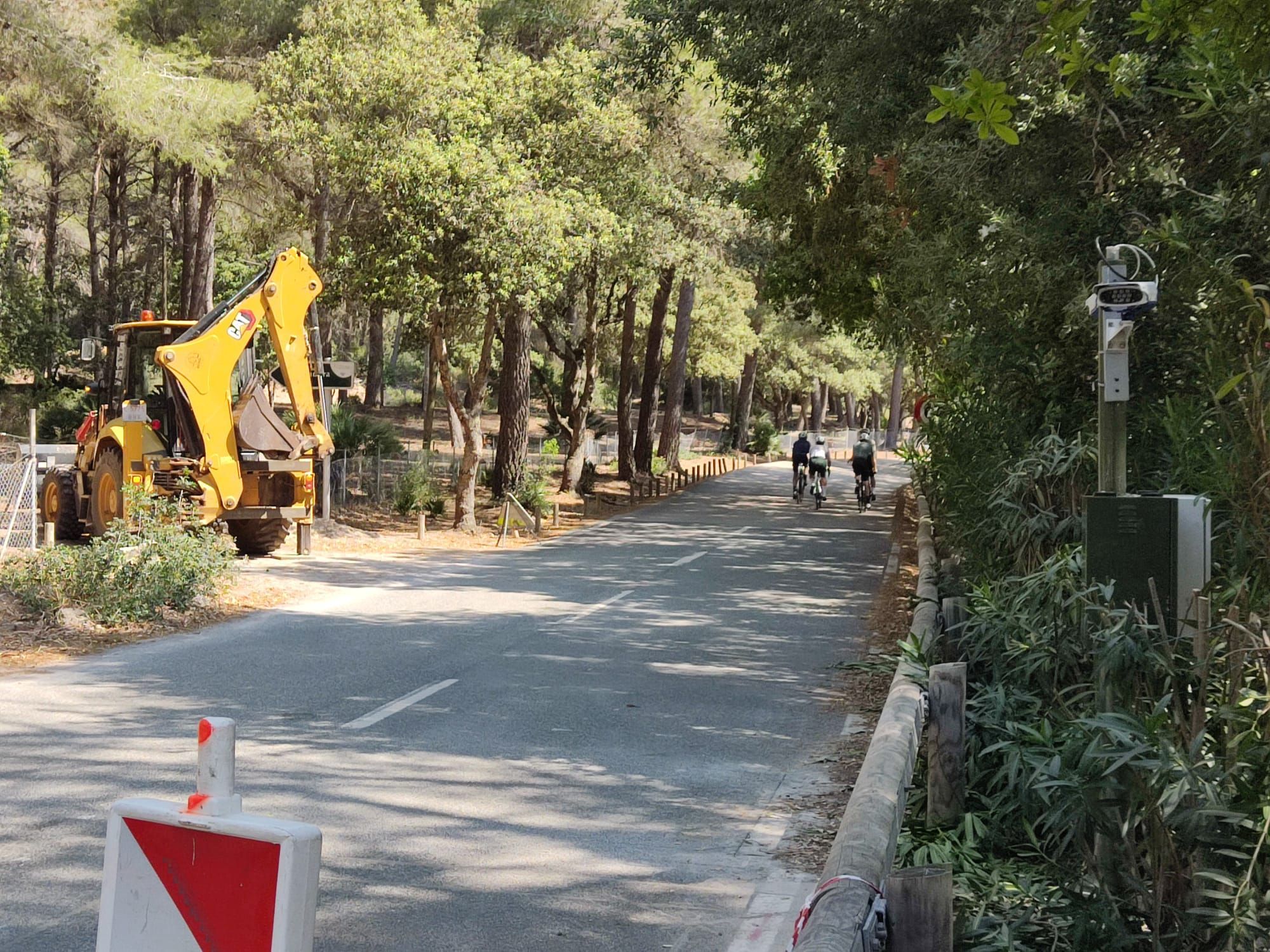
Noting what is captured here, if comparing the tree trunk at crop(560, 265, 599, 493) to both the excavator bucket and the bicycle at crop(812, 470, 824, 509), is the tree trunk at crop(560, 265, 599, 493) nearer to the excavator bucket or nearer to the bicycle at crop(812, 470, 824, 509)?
the bicycle at crop(812, 470, 824, 509)

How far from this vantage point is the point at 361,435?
32062mm

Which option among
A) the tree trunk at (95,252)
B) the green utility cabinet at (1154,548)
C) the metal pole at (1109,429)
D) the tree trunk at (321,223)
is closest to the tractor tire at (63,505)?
the tree trunk at (321,223)

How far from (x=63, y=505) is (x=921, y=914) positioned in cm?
2001

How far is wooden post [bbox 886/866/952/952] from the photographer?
12.0ft

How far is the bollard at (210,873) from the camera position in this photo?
3.13 meters

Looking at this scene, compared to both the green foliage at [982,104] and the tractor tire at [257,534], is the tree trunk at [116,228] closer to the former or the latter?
the tractor tire at [257,534]

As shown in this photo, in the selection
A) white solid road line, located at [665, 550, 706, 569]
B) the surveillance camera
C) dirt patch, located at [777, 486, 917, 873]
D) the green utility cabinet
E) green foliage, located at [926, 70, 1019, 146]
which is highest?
green foliage, located at [926, 70, 1019, 146]

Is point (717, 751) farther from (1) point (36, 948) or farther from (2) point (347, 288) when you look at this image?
(2) point (347, 288)

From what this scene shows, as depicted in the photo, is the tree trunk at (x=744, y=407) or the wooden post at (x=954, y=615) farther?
the tree trunk at (x=744, y=407)

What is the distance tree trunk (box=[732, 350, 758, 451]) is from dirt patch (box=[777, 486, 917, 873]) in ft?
142

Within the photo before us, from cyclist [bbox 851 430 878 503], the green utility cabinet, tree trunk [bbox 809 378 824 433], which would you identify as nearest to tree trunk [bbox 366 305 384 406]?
cyclist [bbox 851 430 878 503]

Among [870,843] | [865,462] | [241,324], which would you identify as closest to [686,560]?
[241,324]

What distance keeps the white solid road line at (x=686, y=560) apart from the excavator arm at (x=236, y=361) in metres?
5.34

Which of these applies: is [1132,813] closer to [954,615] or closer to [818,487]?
[954,615]
